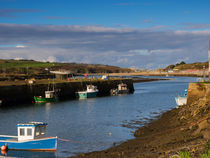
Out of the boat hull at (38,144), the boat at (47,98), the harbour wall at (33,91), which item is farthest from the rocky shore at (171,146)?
the harbour wall at (33,91)

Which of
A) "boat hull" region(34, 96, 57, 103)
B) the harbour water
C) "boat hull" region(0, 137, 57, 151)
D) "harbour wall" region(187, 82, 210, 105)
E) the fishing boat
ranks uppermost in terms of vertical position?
"harbour wall" region(187, 82, 210, 105)

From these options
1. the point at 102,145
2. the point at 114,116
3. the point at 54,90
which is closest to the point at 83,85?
the point at 54,90

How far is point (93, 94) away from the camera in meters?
75.8

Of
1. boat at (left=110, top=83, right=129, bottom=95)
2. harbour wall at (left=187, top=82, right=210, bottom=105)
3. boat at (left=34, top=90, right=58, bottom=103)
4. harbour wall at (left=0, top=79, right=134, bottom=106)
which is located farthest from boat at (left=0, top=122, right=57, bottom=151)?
boat at (left=110, top=83, right=129, bottom=95)

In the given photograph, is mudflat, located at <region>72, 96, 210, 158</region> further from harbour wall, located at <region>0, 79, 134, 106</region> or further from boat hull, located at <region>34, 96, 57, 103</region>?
harbour wall, located at <region>0, 79, 134, 106</region>

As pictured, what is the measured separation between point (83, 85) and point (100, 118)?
39.7 m

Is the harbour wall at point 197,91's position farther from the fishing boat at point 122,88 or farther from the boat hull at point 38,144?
the fishing boat at point 122,88

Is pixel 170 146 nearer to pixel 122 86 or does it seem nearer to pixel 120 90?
pixel 120 90

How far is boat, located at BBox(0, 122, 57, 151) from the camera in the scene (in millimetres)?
24812

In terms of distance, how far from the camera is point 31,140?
25.0m

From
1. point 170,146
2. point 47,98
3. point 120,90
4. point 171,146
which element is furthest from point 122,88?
point 171,146

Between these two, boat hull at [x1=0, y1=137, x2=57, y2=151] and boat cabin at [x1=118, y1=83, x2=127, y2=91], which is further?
boat cabin at [x1=118, y1=83, x2=127, y2=91]

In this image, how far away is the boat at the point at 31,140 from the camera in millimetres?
24812

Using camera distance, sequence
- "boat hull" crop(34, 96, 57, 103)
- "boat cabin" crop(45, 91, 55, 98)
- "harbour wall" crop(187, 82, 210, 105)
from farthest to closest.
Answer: "boat cabin" crop(45, 91, 55, 98) → "boat hull" crop(34, 96, 57, 103) → "harbour wall" crop(187, 82, 210, 105)
